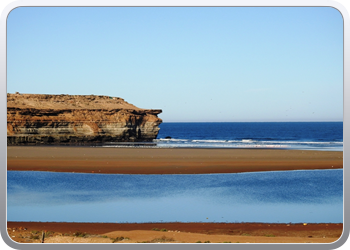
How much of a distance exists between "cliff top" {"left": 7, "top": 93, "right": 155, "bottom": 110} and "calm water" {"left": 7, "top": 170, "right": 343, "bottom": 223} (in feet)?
102

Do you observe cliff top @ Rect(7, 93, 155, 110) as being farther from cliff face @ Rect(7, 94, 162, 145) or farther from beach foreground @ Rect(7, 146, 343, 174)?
beach foreground @ Rect(7, 146, 343, 174)

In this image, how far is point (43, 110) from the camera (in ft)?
155

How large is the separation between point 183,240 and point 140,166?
14.9 metres

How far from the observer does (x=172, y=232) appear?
9.65 meters

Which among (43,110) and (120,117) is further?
(120,117)

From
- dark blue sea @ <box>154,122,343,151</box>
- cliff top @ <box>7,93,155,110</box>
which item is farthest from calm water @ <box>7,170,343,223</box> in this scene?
cliff top @ <box>7,93,155,110</box>

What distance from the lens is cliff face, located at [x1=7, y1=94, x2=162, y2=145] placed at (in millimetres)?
45125

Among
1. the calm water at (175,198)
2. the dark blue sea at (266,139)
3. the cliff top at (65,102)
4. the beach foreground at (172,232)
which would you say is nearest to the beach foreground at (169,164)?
the calm water at (175,198)

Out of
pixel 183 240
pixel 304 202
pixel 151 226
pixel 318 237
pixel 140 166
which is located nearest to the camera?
pixel 183 240

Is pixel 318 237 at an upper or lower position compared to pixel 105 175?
upper
